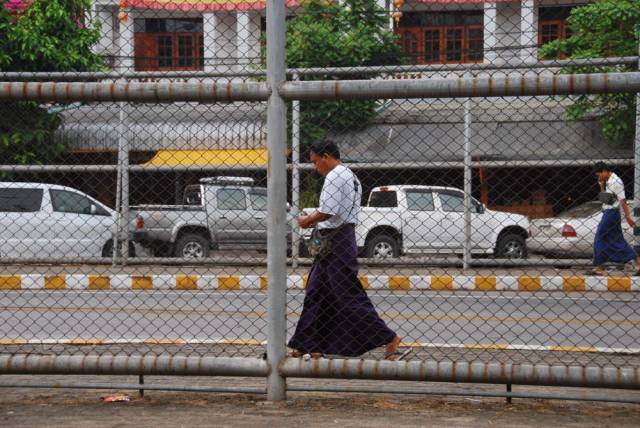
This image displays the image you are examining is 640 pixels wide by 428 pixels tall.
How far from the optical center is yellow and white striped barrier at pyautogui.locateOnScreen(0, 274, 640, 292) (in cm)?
A: 734

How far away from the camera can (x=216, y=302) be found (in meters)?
11.2

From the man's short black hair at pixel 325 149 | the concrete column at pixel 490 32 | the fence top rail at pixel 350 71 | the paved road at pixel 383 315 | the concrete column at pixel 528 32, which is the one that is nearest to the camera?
the man's short black hair at pixel 325 149

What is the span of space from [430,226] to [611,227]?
2.33 meters

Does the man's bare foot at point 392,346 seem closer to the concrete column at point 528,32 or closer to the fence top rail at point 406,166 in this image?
the concrete column at point 528,32

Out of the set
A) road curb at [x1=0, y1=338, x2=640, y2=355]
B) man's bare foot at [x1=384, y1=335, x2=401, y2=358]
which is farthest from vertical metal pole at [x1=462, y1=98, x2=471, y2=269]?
man's bare foot at [x1=384, y1=335, x2=401, y2=358]

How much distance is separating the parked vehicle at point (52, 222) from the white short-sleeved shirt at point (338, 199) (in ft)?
15.1

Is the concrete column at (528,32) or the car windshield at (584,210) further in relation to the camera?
the car windshield at (584,210)

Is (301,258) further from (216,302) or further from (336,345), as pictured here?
(336,345)

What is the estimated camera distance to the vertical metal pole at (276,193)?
524 centimetres

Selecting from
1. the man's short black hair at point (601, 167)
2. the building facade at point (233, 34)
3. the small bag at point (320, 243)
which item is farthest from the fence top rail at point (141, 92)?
the man's short black hair at point (601, 167)

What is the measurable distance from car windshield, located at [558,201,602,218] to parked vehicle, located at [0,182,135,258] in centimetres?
621

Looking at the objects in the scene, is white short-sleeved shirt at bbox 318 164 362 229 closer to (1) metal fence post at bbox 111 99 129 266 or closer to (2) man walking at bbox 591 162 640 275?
(1) metal fence post at bbox 111 99 129 266

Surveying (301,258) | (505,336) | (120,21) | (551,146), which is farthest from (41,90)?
(551,146)

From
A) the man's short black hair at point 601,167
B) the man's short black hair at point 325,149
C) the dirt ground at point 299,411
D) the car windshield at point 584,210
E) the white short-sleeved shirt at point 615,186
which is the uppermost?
the man's short black hair at point 601,167
